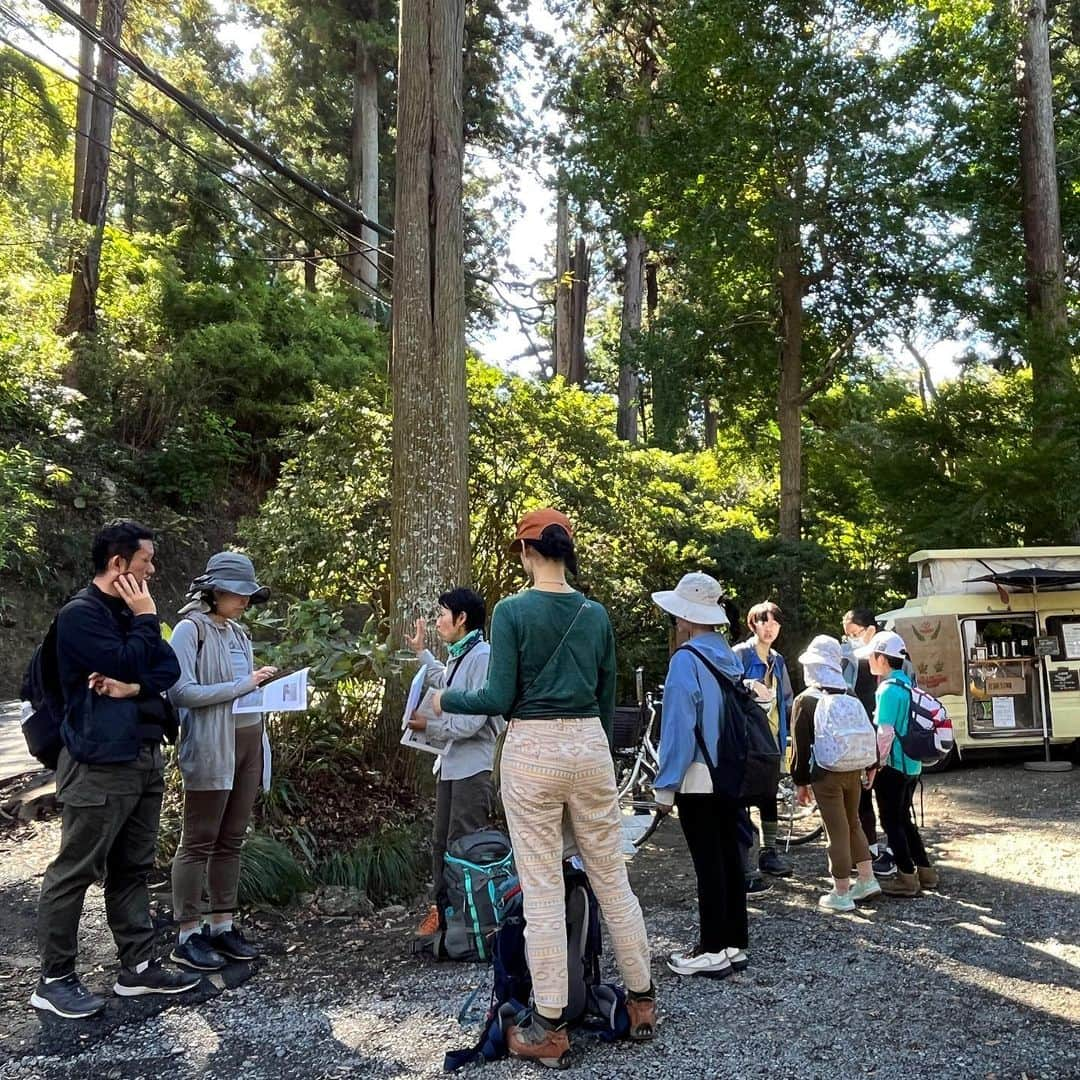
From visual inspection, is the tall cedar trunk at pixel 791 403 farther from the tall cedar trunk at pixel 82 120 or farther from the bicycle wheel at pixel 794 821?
the tall cedar trunk at pixel 82 120

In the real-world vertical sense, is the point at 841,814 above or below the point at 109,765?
below

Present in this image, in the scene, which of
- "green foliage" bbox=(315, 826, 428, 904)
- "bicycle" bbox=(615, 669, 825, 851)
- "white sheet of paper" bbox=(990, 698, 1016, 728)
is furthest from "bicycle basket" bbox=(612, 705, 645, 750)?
"white sheet of paper" bbox=(990, 698, 1016, 728)

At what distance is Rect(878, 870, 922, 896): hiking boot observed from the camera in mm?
5754

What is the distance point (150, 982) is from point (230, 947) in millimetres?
491

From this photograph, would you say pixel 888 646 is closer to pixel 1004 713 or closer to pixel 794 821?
pixel 794 821

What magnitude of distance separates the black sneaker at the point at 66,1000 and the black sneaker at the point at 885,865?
15.3ft

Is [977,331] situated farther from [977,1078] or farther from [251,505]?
[977,1078]

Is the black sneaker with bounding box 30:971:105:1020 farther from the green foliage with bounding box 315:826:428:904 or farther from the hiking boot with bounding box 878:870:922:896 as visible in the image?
the hiking boot with bounding box 878:870:922:896

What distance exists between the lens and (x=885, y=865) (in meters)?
6.34

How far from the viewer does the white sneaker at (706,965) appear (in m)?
4.38

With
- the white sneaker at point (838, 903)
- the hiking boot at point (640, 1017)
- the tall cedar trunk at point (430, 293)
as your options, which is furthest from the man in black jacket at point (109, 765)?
the white sneaker at point (838, 903)

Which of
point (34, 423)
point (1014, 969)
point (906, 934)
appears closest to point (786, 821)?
point (906, 934)

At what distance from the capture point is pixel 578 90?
19.0 m

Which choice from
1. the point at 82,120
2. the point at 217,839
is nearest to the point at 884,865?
the point at 217,839
